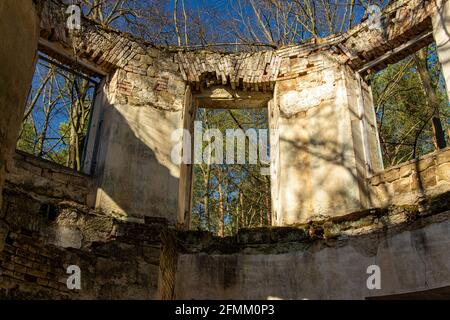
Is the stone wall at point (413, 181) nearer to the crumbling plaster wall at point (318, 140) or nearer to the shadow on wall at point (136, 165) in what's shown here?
the crumbling plaster wall at point (318, 140)

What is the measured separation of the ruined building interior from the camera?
5730 mm

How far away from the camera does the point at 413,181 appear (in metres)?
6.44

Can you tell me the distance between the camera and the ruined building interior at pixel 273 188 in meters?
5.73

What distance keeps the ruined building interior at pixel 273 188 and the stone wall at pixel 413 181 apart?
0.02 m

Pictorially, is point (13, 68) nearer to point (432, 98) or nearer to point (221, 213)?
point (432, 98)

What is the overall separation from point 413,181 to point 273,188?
6.74ft

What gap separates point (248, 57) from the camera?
848cm

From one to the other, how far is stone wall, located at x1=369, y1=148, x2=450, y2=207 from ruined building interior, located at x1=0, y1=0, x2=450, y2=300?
18 mm

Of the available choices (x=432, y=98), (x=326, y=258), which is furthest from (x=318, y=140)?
(x=432, y=98)

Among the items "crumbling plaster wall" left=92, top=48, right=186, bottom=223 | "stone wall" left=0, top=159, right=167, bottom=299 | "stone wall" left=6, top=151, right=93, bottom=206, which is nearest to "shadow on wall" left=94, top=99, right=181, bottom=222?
"crumbling plaster wall" left=92, top=48, right=186, bottom=223

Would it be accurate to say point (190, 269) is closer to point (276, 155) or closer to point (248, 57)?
point (276, 155)

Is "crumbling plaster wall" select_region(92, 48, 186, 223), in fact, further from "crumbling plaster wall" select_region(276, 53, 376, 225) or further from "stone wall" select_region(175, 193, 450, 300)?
"crumbling plaster wall" select_region(276, 53, 376, 225)

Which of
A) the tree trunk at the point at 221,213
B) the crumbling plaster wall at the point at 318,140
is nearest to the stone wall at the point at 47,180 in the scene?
the crumbling plaster wall at the point at 318,140

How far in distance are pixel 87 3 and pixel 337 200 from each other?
8.45 meters
